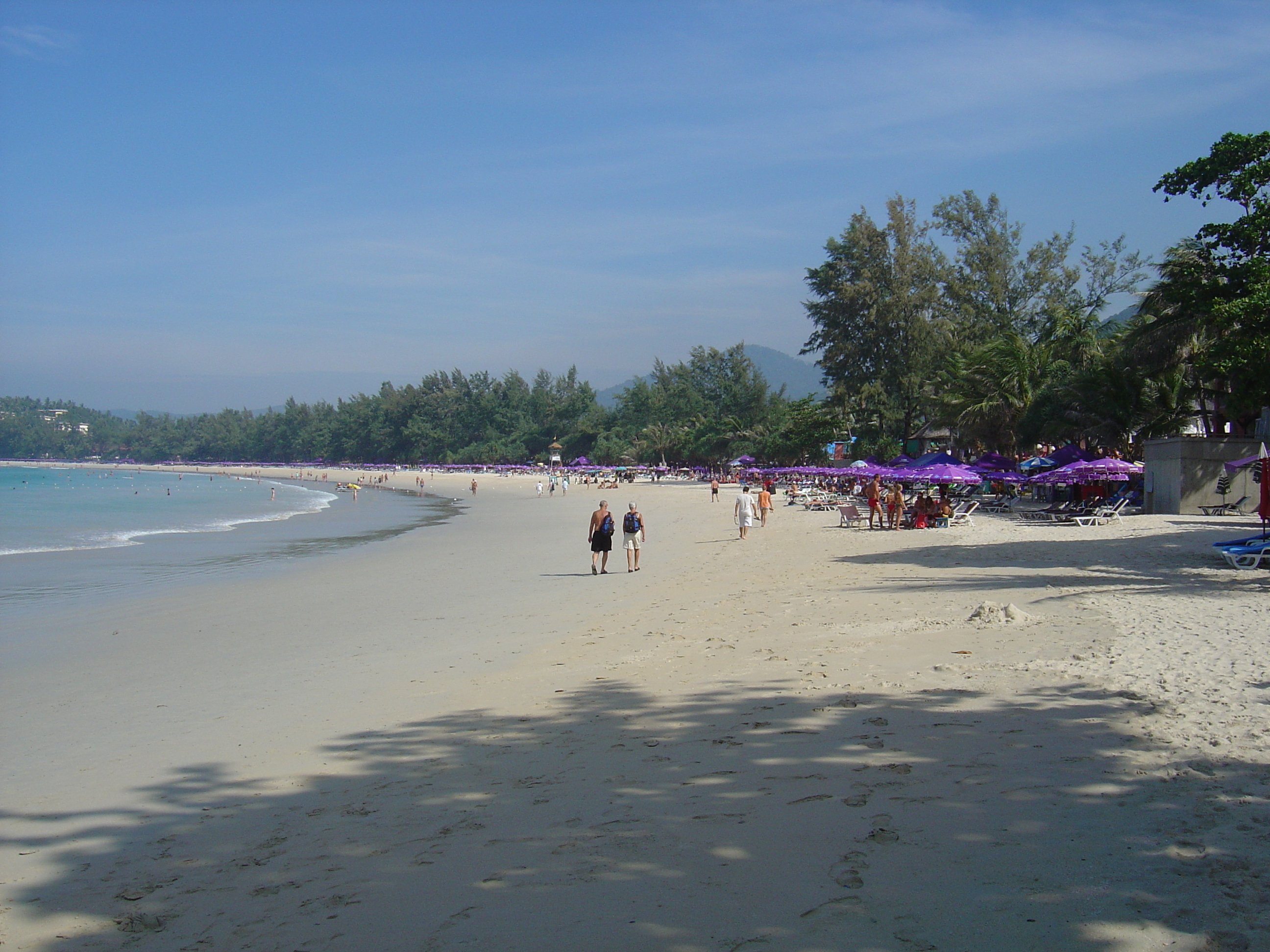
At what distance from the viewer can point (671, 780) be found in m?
4.69

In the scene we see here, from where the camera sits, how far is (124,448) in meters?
191

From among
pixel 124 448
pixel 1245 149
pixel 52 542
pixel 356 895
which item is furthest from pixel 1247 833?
pixel 124 448

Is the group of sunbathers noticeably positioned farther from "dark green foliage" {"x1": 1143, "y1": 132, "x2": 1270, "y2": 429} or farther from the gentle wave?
the gentle wave

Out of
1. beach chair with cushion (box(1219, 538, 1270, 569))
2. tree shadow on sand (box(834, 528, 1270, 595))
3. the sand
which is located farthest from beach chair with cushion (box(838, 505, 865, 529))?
the sand

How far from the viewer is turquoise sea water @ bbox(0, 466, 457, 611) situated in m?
16.5

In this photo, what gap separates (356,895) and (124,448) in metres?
218

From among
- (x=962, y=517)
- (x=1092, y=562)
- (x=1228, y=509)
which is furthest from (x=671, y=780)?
(x=1228, y=509)

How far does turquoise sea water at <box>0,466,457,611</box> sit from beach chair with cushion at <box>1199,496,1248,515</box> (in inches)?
833

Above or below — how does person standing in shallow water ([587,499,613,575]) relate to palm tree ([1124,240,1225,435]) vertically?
below

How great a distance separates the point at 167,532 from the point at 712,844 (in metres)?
28.2

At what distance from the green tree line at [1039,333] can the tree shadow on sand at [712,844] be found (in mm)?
9919

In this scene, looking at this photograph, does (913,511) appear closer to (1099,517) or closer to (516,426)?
(1099,517)

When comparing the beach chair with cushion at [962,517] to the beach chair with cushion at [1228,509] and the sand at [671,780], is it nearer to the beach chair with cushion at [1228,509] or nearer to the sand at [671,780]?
the beach chair with cushion at [1228,509]

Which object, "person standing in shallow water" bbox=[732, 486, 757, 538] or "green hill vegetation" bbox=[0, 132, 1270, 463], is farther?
"person standing in shallow water" bbox=[732, 486, 757, 538]
